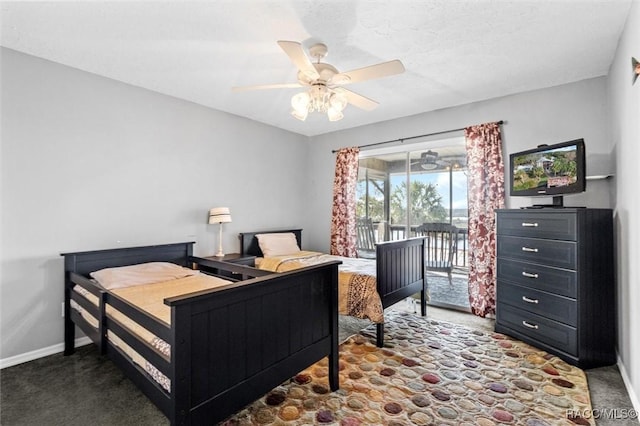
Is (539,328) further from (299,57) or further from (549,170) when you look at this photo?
(299,57)

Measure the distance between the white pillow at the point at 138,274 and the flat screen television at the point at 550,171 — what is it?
3.47m

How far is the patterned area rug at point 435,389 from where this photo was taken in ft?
6.14

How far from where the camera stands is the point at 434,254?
4164 millimetres

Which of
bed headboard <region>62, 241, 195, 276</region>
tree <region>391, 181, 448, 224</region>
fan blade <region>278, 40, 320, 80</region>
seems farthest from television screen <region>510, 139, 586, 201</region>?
bed headboard <region>62, 241, 195, 276</region>

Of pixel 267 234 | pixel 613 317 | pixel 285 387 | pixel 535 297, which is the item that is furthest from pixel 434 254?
pixel 285 387

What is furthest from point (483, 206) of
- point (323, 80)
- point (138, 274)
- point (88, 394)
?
point (88, 394)

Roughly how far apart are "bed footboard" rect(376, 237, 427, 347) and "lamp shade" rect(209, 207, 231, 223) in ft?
6.24

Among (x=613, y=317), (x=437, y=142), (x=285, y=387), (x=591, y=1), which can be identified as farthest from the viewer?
(x=437, y=142)

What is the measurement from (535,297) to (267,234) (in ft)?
10.4

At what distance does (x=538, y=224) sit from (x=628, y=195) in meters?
0.64

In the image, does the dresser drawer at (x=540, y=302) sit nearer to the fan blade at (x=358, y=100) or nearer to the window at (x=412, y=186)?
the window at (x=412, y=186)

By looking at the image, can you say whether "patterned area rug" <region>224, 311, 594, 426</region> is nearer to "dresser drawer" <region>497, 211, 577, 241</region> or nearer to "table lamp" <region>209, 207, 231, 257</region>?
"dresser drawer" <region>497, 211, 577, 241</region>

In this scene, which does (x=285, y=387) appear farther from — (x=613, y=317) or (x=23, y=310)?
(x=613, y=317)

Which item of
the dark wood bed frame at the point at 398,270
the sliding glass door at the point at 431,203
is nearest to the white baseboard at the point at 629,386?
the sliding glass door at the point at 431,203
